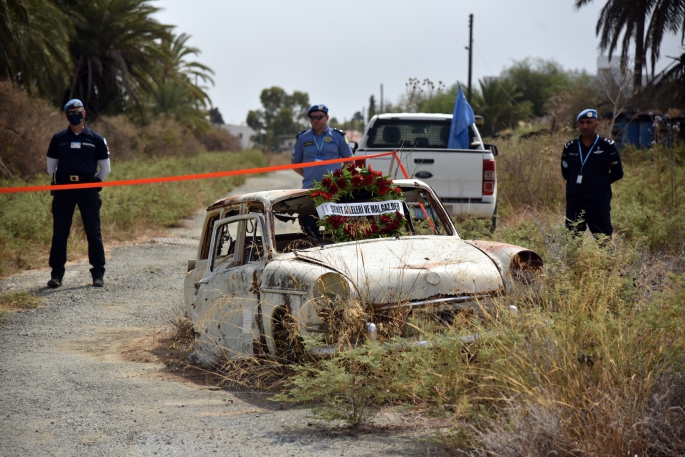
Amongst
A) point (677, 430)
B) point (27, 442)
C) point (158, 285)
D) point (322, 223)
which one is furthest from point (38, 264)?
point (677, 430)

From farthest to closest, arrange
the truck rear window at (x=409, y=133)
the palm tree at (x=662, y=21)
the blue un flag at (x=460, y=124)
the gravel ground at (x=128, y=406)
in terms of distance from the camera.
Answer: the palm tree at (x=662, y=21) < the truck rear window at (x=409, y=133) < the blue un flag at (x=460, y=124) < the gravel ground at (x=128, y=406)

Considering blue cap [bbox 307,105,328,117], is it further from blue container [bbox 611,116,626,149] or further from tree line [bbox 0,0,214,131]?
blue container [bbox 611,116,626,149]

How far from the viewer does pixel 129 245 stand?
14.1 metres

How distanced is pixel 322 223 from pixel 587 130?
10.9 ft

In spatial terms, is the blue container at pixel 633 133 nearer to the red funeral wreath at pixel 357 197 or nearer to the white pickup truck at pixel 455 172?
the white pickup truck at pixel 455 172

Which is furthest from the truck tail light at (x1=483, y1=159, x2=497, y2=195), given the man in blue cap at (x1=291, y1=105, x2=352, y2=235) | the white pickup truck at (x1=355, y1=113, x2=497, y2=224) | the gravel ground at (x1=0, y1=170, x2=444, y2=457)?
the gravel ground at (x1=0, y1=170, x2=444, y2=457)

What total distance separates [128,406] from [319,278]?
1.44 meters

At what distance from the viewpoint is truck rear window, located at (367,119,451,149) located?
38.9ft

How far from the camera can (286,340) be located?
546cm

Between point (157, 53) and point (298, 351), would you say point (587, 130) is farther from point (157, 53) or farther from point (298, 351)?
point (157, 53)

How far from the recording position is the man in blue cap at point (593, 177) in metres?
7.89

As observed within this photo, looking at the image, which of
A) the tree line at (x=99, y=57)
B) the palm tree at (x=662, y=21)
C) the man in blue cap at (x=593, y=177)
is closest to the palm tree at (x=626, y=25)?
the palm tree at (x=662, y=21)

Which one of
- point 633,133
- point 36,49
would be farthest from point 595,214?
point 633,133

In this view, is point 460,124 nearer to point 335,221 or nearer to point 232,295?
point 335,221
